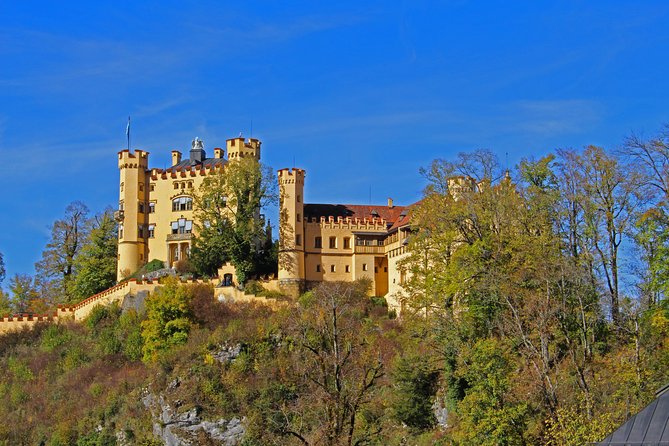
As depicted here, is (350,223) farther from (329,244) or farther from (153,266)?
(153,266)

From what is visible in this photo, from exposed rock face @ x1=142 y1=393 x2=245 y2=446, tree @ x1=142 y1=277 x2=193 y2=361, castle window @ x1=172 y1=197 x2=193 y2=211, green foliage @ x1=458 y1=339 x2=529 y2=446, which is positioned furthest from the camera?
castle window @ x1=172 y1=197 x2=193 y2=211

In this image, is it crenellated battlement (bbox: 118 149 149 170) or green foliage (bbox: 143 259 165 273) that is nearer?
green foliage (bbox: 143 259 165 273)

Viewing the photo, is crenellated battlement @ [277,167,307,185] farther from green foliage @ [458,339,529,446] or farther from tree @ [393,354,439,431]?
green foliage @ [458,339,529,446]

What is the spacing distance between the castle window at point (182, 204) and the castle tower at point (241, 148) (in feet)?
14.6

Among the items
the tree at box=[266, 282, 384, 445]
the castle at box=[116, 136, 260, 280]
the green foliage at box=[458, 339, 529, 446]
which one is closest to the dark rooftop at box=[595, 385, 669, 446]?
the tree at box=[266, 282, 384, 445]

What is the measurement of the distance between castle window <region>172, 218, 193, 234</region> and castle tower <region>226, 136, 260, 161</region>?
5644mm

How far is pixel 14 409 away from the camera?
67812 millimetres

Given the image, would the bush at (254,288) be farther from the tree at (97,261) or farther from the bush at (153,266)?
the tree at (97,261)

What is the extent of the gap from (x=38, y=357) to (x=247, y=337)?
16497 mm

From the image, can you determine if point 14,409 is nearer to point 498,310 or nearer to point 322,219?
point 322,219

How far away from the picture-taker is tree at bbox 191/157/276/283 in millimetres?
75812

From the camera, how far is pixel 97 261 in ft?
276

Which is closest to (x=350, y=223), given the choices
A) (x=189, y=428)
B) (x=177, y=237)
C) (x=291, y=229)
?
(x=291, y=229)

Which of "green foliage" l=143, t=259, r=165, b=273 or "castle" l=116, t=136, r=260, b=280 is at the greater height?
"castle" l=116, t=136, r=260, b=280
